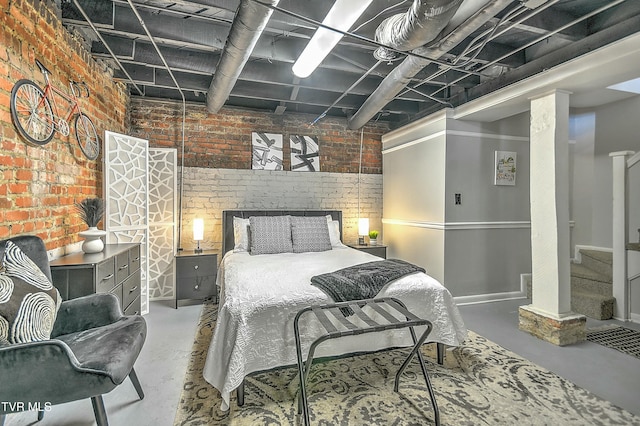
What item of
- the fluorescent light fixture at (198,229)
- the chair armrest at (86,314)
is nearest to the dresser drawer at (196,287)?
the fluorescent light fixture at (198,229)

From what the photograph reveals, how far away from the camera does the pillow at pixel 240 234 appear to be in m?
3.85

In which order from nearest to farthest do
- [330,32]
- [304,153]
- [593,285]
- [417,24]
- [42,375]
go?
[42,375] → [417,24] → [330,32] → [593,285] → [304,153]

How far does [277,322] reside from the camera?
2.05 meters

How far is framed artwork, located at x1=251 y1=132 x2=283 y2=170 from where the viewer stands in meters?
4.64

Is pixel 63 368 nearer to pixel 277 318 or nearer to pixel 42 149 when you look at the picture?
pixel 277 318

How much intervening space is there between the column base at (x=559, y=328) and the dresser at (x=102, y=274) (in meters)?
3.71

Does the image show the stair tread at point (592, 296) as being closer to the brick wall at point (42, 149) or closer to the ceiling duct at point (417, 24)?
the ceiling duct at point (417, 24)

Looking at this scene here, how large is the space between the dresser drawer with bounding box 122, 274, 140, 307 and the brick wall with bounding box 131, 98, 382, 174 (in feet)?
6.09

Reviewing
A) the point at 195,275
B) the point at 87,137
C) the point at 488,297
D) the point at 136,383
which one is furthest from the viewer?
the point at 488,297

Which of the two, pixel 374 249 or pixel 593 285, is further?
pixel 374 249

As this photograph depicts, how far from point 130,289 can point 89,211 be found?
783mm

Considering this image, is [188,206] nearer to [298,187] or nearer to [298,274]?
[298,187]

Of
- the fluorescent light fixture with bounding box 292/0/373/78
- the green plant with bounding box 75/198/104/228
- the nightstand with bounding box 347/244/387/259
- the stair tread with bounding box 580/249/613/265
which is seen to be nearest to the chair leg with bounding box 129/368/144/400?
the green plant with bounding box 75/198/104/228

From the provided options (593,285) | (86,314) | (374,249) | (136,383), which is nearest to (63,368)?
(86,314)
